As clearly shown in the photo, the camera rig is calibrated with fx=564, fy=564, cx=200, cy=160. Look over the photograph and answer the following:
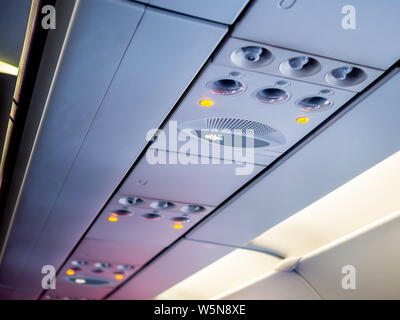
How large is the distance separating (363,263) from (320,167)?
7.49 feet

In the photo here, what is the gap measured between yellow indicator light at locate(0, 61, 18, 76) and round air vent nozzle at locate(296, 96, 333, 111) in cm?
210

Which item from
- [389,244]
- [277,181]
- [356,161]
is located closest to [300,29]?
[356,161]

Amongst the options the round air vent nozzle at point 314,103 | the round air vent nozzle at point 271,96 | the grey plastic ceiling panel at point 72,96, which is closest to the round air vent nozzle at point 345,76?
the round air vent nozzle at point 314,103

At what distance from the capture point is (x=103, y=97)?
4.39 m

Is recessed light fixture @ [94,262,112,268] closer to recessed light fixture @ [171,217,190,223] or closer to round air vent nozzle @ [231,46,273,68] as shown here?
recessed light fixture @ [171,217,190,223]

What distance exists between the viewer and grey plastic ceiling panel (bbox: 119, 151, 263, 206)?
5.54m

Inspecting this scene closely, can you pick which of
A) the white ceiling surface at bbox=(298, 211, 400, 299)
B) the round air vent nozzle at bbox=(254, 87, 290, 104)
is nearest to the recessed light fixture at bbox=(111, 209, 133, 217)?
the white ceiling surface at bbox=(298, 211, 400, 299)

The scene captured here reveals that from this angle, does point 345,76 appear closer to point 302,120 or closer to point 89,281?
point 302,120

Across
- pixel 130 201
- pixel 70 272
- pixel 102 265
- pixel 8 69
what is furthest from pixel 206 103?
pixel 70 272

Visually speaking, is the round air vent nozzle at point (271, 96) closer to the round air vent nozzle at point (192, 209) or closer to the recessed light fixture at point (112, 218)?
the round air vent nozzle at point (192, 209)

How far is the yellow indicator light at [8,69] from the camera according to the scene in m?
3.97

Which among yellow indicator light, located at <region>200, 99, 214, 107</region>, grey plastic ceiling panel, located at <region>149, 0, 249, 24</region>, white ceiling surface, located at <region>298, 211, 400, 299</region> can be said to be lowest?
white ceiling surface, located at <region>298, 211, 400, 299</region>

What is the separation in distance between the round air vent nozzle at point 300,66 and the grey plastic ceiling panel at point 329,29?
0.17 meters
